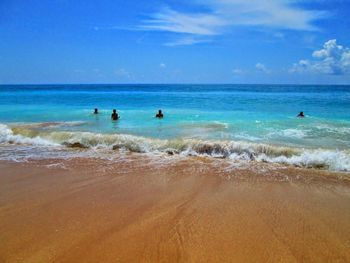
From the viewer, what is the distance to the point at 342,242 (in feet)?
13.3

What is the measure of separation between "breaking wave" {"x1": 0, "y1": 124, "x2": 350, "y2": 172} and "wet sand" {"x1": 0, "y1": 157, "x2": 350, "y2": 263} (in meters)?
0.95

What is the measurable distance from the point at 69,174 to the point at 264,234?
4773mm

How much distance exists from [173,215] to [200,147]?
5.24 metres

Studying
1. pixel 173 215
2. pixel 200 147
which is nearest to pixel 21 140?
pixel 200 147

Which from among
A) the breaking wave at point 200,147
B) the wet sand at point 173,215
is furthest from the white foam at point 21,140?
the wet sand at point 173,215

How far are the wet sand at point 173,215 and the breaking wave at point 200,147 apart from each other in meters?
0.95

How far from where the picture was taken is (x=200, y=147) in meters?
9.95

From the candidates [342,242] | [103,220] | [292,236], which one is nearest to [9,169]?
[103,220]

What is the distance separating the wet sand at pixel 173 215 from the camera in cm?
377

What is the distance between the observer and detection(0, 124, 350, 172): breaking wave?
835 cm

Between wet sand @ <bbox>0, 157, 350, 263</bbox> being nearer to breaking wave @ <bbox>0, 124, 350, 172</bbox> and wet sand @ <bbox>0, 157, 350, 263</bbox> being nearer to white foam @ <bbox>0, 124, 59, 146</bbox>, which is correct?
breaking wave @ <bbox>0, 124, 350, 172</bbox>

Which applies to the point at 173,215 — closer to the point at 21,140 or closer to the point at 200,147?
the point at 200,147

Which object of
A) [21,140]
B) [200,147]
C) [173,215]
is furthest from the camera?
[21,140]

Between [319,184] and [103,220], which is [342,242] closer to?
[319,184]
